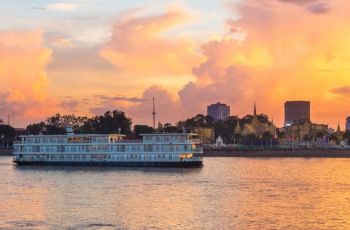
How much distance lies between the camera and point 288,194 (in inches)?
3536

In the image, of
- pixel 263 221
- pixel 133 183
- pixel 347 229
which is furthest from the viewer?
pixel 133 183

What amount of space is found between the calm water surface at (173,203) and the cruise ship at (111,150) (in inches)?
985

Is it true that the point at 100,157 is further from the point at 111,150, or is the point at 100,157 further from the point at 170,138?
the point at 170,138

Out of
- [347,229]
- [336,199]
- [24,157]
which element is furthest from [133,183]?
[24,157]

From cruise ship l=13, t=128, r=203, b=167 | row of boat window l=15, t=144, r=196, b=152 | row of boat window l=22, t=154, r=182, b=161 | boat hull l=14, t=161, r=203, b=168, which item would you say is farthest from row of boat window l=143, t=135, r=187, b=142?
boat hull l=14, t=161, r=203, b=168

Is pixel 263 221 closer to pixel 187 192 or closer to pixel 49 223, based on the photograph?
pixel 49 223

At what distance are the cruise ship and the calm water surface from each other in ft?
82.1

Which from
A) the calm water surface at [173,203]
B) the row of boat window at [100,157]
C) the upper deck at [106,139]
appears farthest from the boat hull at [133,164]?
the calm water surface at [173,203]

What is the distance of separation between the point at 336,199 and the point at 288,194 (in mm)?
7357

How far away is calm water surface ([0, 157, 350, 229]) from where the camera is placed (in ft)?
203

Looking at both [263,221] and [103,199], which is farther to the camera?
[103,199]

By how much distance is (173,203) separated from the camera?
7806cm

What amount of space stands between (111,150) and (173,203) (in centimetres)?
7606

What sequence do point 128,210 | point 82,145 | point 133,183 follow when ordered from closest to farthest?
point 128,210, point 133,183, point 82,145
